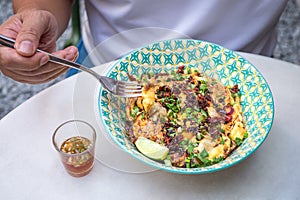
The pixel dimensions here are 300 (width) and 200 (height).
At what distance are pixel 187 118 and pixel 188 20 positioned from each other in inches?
14.6

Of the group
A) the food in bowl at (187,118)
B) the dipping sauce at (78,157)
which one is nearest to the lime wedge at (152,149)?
the food in bowl at (187,118)

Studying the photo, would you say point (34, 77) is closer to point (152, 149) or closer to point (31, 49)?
point (31, 49)

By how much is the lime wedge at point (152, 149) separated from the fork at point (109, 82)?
15cm

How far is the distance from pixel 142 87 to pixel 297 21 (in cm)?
181

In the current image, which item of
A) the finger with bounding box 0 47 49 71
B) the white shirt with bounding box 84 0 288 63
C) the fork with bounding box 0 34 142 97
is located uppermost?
the white shirt with bounding box 84 0 288 63

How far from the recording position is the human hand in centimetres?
91

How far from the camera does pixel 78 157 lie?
0.90 meters

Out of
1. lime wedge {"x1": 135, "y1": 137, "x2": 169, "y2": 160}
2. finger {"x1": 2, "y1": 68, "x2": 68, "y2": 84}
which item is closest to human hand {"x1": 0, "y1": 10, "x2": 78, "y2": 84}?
finger {"x1": 2, "y1": 68, "x2": 68, "y2": 84}

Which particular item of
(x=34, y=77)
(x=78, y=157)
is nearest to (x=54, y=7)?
(x=34, y=77)

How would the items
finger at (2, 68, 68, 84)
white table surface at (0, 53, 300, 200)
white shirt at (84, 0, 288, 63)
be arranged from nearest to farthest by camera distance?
white table surface at (0, 53, 300, 200)
finger at (2, 68, 68, 84)
white shirt at (84, 0, 288, 63)

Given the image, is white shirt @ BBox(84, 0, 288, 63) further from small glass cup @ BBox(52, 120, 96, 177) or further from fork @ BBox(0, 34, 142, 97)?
small glass cup @ BBox(52, 120, 96, 177)

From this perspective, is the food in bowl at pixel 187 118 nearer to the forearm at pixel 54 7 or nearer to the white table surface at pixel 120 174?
the white table surface at pixel 120 174

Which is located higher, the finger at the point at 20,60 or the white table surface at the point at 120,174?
the finger at the point at 20,60

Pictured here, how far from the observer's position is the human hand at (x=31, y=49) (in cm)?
91
